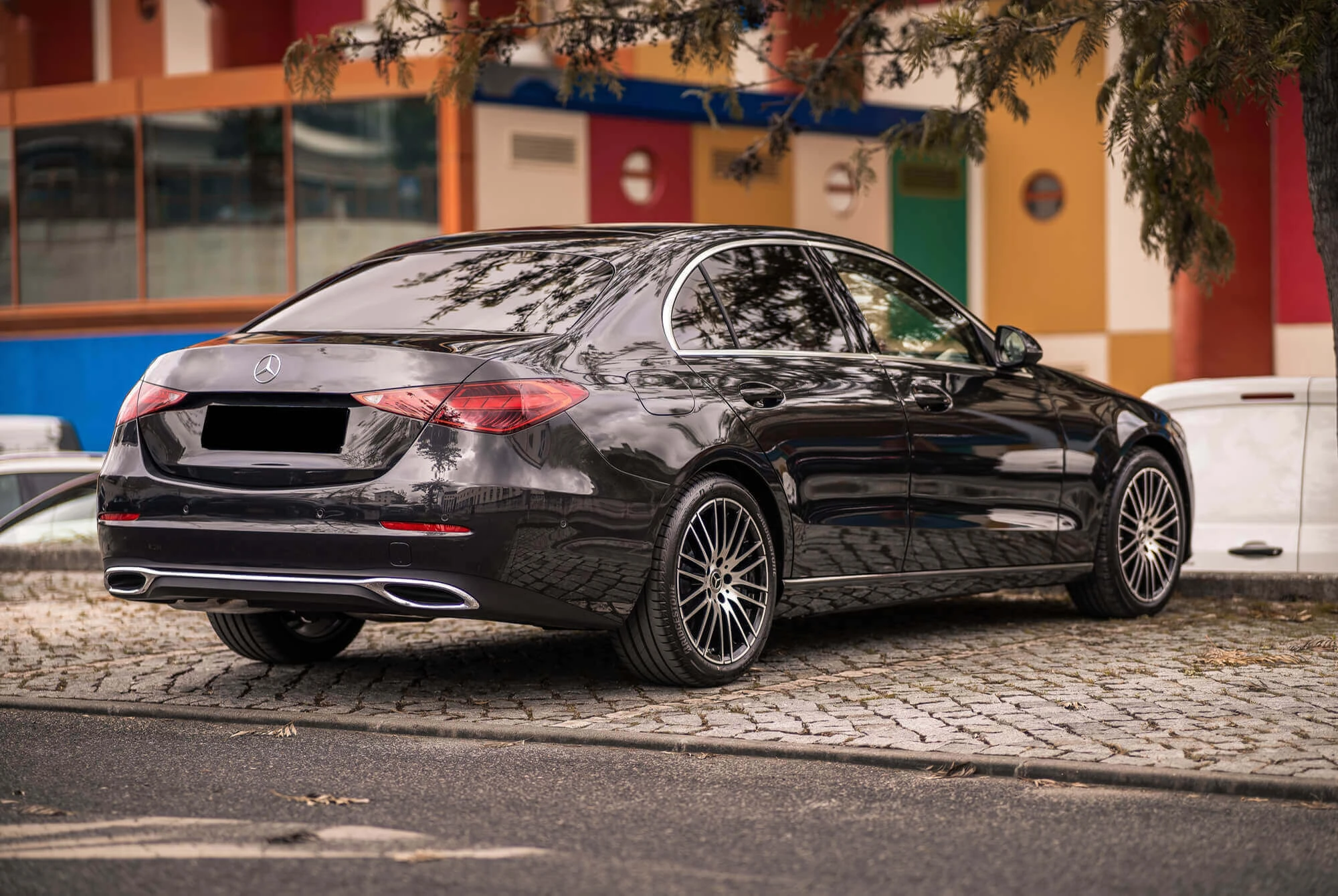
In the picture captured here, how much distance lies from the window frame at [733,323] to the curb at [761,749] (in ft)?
4.85

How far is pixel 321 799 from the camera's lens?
462 cm

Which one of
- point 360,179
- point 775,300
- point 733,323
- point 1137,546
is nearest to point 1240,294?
point 360,179

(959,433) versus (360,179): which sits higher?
(360,179)

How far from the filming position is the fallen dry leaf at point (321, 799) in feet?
15.0

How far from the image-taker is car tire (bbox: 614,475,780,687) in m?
6.10

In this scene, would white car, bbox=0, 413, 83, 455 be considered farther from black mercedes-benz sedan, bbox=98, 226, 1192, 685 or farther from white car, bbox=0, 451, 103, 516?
black mercedes-benz sedan, bbox=98, 226, 1192, 685

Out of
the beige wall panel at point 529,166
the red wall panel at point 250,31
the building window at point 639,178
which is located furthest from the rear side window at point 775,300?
the red wall panel at point 250,31

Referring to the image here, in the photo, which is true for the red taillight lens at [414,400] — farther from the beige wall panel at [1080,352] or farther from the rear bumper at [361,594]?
the beige wall panel at [1080,352]

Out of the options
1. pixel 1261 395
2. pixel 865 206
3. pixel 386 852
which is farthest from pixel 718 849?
pixel 865 206

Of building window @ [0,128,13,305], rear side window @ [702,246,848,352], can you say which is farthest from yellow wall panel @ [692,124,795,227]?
rear side window @ [702,246,848,352]

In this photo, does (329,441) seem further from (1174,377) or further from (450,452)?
(1174,377)

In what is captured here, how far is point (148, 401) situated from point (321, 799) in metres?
1.99

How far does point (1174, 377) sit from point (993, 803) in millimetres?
16829

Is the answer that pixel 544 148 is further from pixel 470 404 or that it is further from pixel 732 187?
pixel 470 404
